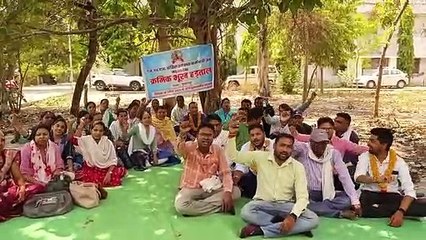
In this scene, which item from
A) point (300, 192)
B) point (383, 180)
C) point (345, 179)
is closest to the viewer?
point (300, 192)

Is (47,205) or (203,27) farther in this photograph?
(203,27)

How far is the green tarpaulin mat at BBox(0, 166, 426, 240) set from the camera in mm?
4664

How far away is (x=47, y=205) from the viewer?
5.16 meters

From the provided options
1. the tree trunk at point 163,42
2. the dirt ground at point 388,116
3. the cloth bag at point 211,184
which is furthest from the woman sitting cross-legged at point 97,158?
the tree trunk at point 163,42

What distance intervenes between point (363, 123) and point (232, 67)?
17547 millimetres

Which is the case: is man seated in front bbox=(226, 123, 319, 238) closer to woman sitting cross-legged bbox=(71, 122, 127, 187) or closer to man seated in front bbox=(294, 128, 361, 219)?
man seated in front bbox=(294, 128, 361, 219)

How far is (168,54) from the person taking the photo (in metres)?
6.75

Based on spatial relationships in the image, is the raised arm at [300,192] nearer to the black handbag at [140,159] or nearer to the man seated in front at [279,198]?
the man seated in front at [279,198]

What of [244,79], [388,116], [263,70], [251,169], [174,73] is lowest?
[388,116]

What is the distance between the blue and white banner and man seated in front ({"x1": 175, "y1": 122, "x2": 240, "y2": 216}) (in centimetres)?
135

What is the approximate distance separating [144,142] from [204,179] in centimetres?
225

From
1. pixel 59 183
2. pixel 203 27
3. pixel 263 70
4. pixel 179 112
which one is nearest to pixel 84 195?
pixel 59 183

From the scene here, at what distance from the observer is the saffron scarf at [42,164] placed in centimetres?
562

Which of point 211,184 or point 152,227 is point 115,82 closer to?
point 211,184
